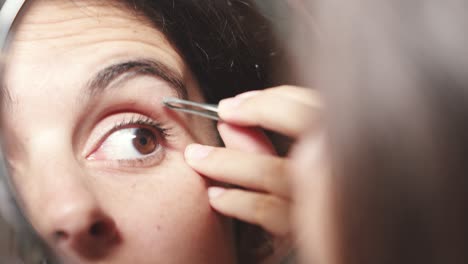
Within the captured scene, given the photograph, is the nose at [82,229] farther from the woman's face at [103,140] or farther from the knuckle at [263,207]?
the knuckle at [263,207]

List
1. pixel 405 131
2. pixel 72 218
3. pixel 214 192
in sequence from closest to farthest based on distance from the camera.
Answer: pixel 405 131 < pixel 72 218 < pixel 214 192

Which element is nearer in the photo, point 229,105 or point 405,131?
point 405,131

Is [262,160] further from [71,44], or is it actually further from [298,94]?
[71,44]

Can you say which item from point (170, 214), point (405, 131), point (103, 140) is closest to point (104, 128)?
point (103, 140)

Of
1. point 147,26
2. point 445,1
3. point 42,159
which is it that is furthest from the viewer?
point 147,26

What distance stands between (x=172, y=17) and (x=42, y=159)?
0.83 feet

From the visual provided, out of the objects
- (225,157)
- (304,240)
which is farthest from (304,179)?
(225,157)

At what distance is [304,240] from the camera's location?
0.42m

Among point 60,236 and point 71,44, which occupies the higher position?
point 71,44

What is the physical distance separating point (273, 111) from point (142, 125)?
0.18m

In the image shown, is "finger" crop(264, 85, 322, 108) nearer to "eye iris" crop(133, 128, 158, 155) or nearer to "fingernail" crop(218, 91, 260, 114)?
"fingernail" crop(218, 91, 260, 114)

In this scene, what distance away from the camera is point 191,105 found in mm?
621

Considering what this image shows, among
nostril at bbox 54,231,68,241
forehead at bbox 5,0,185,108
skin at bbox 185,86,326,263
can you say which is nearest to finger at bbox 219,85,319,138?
skin at bbox 185,86,326,263

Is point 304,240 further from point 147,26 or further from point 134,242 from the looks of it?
point 147,26
